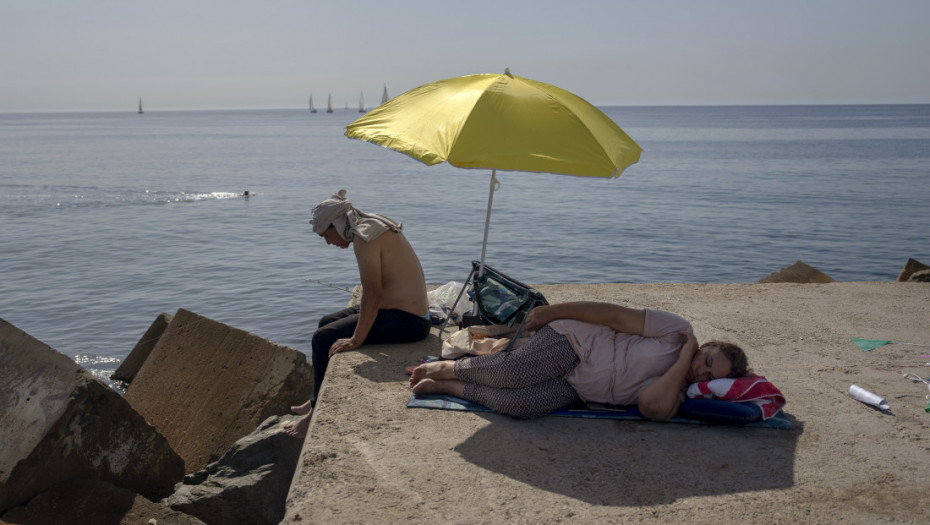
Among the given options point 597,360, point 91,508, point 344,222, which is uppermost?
point 344,222

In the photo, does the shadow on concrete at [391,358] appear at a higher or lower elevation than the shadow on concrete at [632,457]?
lower

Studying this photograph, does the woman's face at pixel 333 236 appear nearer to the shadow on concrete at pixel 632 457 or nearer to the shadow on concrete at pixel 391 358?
the shadow on concrete at pixel 391 358

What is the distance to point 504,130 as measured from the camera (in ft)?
16.0

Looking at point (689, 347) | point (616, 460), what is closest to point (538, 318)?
point (689, 347)

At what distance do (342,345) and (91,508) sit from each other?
6.23ft

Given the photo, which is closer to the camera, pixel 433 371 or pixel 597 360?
pixel 597 360

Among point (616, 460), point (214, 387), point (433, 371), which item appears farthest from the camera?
point (214, 387)

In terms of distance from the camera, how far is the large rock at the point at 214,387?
5.79 metres

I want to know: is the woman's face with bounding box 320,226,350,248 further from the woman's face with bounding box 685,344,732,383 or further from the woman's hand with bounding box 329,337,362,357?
the woman's face with bounding box 685,344,732,383

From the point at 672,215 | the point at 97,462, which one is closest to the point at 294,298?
the point at 97,462

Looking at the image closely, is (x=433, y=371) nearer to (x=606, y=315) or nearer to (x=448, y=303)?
(x=606, y=315)


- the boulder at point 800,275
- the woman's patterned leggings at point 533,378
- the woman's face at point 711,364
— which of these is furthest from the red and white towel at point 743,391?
the boulder at point 800,275

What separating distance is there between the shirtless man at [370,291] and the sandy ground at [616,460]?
176 millimetres

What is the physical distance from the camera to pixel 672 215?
78.7ft
